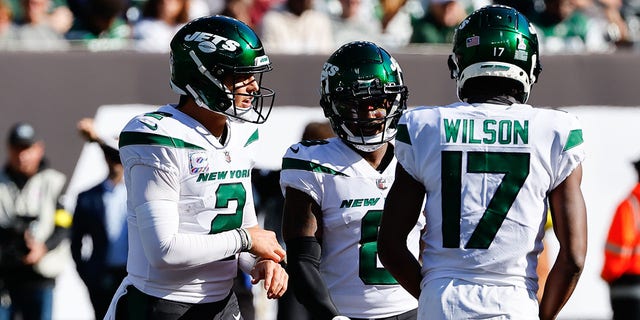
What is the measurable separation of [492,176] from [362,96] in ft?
3.57

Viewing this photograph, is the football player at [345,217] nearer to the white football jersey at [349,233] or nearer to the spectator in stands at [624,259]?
the white football jersey at [349,233]

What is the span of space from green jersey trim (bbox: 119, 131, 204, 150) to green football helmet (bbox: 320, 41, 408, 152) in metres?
0.80

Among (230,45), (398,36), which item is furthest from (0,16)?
(230,45)

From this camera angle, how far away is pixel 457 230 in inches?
153

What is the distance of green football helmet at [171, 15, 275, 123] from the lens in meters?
4.48

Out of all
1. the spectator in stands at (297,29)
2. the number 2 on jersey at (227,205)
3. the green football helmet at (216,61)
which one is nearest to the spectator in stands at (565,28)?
the spectator in stands at (297,29)

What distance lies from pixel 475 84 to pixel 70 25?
7.00m

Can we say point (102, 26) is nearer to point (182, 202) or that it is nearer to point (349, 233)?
point (349, 233)

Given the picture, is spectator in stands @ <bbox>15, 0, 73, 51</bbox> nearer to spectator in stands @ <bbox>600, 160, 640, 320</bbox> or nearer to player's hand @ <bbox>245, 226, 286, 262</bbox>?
spectator in stands @ <bbox>600, 160, 640, 320</bbox>

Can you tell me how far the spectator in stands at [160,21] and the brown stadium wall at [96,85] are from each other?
0.67 meters

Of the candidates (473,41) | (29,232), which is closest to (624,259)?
(29,232)

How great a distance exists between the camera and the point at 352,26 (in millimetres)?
10688

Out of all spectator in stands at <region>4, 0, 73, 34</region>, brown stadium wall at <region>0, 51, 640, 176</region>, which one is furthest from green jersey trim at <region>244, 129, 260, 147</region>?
spectator in stands at <region>4, 0, 73, 34</region>

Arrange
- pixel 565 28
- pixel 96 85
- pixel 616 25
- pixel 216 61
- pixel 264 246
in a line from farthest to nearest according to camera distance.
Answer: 1. pixel 616 25
2. pixel 565 28
3. pixel 96 85
4. pixel 216 61
5. pixel 264 246
